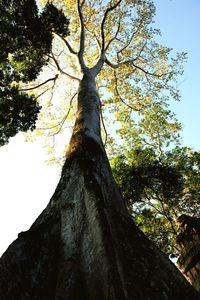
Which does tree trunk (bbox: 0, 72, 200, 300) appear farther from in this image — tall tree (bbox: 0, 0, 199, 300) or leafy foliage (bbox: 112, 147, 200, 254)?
leafy foliage (bbox: 112, 147, 200, 254)

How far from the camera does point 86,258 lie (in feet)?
9.98

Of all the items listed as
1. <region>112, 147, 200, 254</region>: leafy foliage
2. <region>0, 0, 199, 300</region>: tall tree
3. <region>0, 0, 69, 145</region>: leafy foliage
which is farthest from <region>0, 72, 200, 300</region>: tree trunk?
<region>112, 147, 200, 254</region>: leafy foliage

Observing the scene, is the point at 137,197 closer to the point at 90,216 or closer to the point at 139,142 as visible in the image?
the point at 139,142

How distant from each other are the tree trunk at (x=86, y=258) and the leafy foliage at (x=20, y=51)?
550 cm

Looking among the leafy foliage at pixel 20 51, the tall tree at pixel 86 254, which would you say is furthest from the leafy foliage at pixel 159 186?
the tall tree at pixel 86 254

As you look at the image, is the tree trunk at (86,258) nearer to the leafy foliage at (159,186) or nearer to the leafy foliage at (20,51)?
the leafy foliage at (20,51)

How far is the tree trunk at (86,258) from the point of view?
107 inches

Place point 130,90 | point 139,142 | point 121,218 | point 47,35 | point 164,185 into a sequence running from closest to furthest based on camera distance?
1. point 121,218
2. point 47,35
3. point 164,185
4. point 139,142
5. point 130,90

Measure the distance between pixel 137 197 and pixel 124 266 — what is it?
10.4 meters

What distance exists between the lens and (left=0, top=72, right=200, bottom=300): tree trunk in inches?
107

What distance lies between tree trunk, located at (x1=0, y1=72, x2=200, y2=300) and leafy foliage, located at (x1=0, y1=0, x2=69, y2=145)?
18.0 ft

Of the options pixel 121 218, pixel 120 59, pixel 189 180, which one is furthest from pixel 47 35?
pixel 189 180

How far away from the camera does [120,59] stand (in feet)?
51.3

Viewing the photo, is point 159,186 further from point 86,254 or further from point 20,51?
point 86,254
